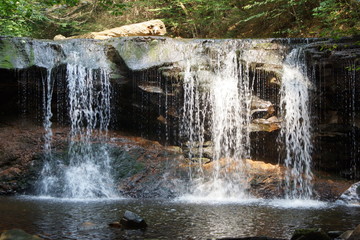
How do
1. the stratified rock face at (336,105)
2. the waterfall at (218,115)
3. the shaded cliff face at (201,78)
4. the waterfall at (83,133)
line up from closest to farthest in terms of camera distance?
the waterfall at (83,133) → the stratified rock face at (336,105) → the shaded cliff face at (201,78) → the waterfall at (218,115)

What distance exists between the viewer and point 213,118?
37.0ft

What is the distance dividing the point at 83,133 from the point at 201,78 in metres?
4.31

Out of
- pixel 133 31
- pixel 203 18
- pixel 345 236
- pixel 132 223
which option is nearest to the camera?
pixel 345 236

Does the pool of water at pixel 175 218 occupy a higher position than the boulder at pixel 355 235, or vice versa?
the boulder at pixel 355 235

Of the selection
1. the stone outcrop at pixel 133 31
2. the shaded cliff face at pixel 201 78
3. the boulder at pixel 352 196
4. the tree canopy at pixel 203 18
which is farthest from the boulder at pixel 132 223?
the stone outcrop at pixel 133 31

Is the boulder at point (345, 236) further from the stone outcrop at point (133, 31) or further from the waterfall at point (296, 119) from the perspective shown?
the stone outcrop at point (133, 31)

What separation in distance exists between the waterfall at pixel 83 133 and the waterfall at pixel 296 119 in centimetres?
548

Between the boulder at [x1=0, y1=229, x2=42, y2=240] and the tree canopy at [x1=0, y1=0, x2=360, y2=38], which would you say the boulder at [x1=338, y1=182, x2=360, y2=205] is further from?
the boulder at [x1=0, y1=229, x2=42, y2=240]

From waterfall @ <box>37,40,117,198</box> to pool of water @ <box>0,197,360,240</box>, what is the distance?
158 cm

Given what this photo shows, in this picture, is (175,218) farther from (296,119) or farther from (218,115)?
(296,119)

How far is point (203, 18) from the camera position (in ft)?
53.4

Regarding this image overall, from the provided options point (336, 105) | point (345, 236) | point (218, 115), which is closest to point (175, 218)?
point (345, 236)

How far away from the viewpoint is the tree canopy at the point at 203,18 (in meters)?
13.2

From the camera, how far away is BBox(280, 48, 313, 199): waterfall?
34.7 ft
